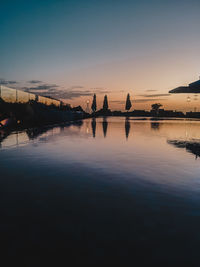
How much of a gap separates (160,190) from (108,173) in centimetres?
158

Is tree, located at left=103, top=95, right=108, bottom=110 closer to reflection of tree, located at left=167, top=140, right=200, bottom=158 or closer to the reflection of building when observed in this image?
the reflection of building

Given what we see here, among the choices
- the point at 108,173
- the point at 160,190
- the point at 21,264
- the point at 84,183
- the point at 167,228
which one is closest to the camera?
the point at 21,264

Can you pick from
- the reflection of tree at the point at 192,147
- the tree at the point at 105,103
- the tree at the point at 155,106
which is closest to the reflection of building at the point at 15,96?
the reflection of tree at the point at 192,147

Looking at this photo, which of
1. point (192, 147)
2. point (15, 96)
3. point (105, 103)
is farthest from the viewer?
point (105, 103)

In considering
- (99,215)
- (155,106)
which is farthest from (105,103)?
(99,215)

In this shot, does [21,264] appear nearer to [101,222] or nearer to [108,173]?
[101,222]

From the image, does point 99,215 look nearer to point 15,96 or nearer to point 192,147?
point 192,147

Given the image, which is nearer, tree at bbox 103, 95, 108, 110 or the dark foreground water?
the dark foreground water

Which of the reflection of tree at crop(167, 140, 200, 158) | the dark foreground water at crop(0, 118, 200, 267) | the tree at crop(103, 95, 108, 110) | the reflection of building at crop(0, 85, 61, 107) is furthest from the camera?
the tree at crop(103, 95, 108, 110)

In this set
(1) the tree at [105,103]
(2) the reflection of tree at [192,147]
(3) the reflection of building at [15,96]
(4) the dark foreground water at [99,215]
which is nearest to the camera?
(4) the dark foreground water at [99,215]

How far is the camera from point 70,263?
2.14m

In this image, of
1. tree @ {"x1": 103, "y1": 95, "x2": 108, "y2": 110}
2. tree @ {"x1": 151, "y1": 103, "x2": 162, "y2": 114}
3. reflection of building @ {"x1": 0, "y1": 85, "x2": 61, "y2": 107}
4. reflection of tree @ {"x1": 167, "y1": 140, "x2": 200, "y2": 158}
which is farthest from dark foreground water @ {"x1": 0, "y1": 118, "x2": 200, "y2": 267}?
tree @ {"x1": 151, "y1": 103, "x2": 162, "y2": 114}

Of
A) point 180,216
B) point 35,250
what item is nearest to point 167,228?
point 180,216

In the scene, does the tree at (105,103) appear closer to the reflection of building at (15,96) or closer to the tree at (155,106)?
the tree at (155,106)
